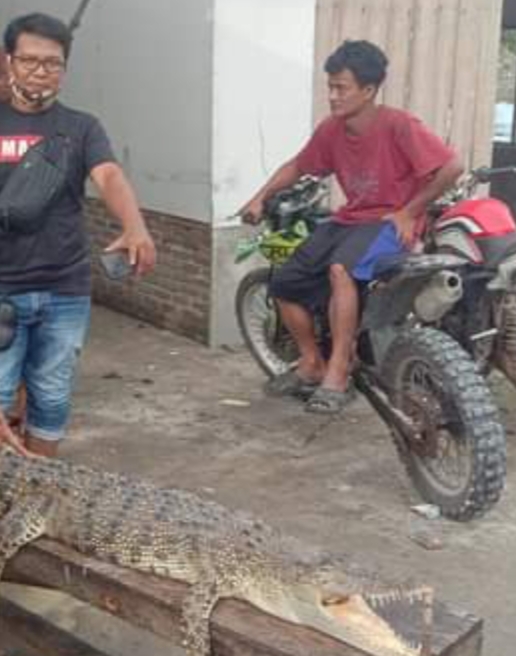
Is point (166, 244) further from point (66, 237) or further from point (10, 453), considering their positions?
point (10, 453)

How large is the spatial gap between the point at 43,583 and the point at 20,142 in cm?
154

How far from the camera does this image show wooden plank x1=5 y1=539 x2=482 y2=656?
2484 millimetres

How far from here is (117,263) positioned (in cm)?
352

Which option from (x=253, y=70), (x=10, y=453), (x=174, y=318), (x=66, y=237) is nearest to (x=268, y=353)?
(x=174, y=318)

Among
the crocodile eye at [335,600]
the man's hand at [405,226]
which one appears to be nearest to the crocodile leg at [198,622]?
the crocodile eye at [335,600]

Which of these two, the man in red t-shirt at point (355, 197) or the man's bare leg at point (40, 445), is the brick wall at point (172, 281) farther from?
the man's bare leg at point (40, 445)

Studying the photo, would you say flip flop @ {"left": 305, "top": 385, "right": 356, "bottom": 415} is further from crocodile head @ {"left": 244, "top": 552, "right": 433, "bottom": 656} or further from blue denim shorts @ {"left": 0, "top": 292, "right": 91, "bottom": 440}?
crocodile head @ {"left": 244, "top": 552, "right": 433, "bottom": 656}

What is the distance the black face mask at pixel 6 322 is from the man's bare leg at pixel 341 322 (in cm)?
157

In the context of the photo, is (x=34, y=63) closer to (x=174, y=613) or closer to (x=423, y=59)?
(x=174, y=613)

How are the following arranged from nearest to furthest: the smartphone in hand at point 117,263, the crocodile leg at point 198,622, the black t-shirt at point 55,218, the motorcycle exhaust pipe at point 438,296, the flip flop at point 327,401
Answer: the crocodile leg at point 198,622 → the smartphone in hand at point 117,263 → the black t-shirt at point 55,218 → the motorcycle exhaust pipe at point 438,296 → the flip flop at point 327,401

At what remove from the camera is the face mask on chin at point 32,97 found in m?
3.75

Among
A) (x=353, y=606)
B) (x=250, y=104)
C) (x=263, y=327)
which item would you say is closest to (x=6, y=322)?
(x=353, y=606)

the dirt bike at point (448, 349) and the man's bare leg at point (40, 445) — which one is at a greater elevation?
the dirt bike at point (448, 349)

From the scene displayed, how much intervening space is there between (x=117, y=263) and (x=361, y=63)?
1908mm
